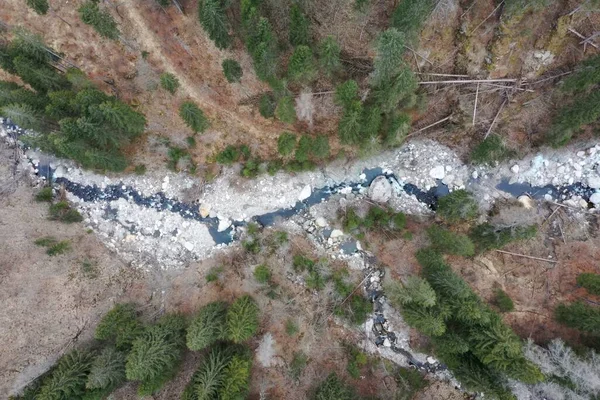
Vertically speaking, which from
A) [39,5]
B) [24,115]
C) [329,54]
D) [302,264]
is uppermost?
[39,5]

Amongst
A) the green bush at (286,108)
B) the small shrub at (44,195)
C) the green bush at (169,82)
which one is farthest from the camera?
the small shrub at (44,195)

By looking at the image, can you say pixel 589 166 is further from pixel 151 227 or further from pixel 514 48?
pixel 151 227

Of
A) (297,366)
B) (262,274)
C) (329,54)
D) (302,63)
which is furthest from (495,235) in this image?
(302,63)

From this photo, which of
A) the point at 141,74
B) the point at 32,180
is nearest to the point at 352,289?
the point at 141,74

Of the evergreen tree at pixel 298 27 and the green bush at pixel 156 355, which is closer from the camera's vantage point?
the evergreen tree at pixel 298 27

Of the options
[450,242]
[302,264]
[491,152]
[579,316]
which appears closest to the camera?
[579,316]

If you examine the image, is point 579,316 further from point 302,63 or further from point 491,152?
point 302,63

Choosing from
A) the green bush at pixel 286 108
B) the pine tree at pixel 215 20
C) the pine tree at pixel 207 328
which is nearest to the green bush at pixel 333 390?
the pine tree at pixel 207 328

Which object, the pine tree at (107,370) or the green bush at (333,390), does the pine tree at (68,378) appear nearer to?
the pine tree at (107,370)
